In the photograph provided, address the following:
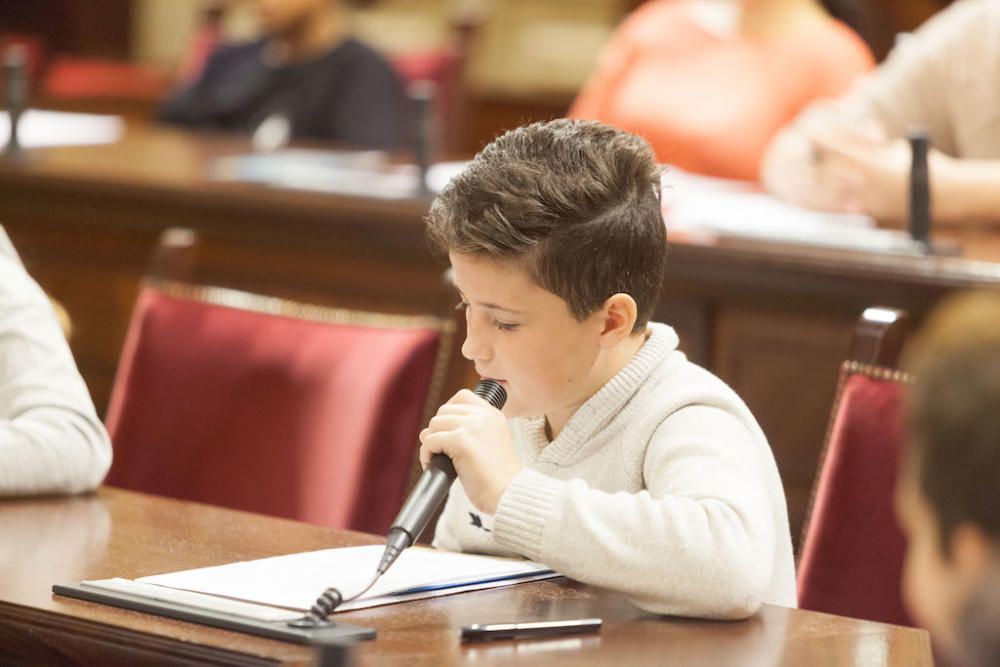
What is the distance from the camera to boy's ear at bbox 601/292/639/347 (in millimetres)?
1624

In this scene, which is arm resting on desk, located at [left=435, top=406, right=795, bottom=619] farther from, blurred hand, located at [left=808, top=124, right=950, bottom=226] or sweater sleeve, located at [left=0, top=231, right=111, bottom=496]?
blurred hand, located at [left=808, top=124, right=950, bottom=226]

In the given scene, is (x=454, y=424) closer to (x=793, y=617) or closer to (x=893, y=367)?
(x=793, y=617)

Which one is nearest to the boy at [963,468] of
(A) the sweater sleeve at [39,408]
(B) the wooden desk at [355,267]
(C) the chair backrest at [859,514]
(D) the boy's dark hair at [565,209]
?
(D) the boy's dark hair at [565,209]

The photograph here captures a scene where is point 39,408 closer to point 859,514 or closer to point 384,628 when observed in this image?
point 384,628

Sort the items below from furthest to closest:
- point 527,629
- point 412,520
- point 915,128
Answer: point 915,128
point 412,520
point 527,629

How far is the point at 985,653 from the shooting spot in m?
0.92

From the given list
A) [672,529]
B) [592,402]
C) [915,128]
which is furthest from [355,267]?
[672,529]

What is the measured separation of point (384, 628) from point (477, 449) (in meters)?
0.21

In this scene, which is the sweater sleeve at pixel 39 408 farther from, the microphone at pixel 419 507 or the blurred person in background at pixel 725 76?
the blurred person in background at pixel 725 76

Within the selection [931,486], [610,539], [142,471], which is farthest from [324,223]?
[931,486]

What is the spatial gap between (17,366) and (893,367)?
0.97 m

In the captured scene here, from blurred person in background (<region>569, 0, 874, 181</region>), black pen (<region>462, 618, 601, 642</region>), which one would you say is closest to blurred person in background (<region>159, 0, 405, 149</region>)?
blurred person in background (<region>569, 0, 874, 181</region>)

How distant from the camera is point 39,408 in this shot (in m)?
1.86

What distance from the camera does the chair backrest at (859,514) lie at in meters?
1.83
